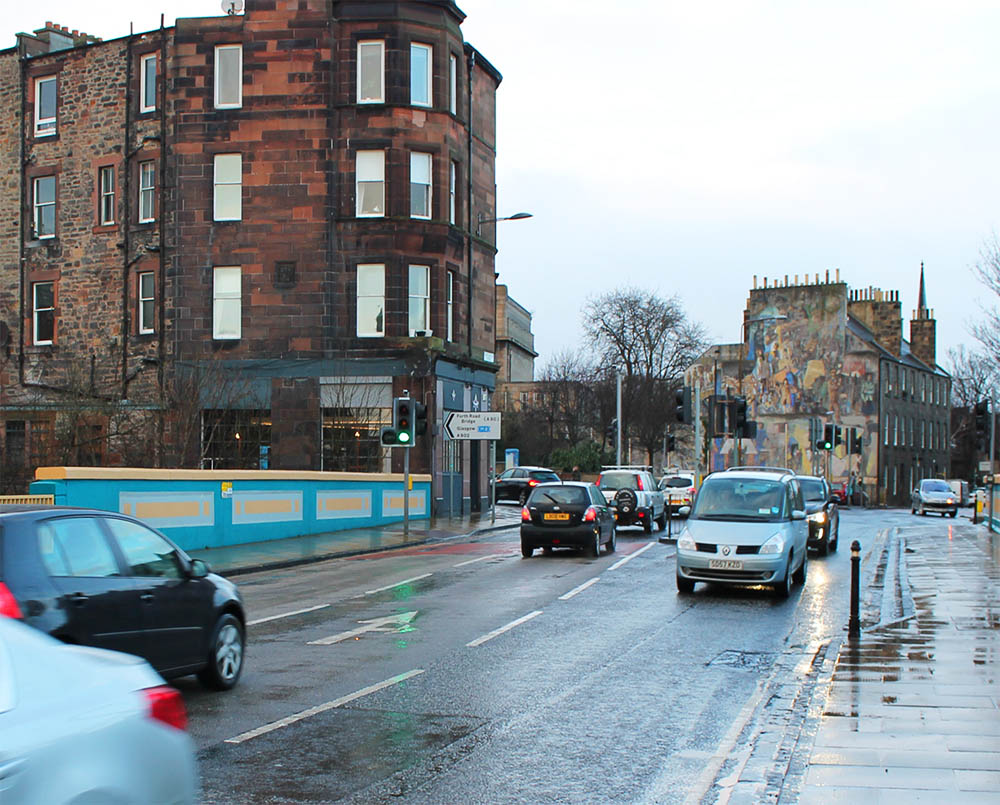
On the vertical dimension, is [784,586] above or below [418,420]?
below

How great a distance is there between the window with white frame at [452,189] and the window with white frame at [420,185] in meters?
0.98

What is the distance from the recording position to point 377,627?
1391 centimetres

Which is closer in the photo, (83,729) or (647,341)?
(83,729)

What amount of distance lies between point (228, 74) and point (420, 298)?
994cm

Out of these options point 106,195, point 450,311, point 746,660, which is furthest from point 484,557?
point 106,195

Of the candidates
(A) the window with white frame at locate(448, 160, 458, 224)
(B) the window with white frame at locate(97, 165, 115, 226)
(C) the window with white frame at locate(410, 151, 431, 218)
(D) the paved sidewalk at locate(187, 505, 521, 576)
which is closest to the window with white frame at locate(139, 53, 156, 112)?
(B) the window with white frame at locate(97, 165, 115, 226)

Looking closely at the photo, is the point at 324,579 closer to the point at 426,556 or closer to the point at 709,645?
the point at 426,556

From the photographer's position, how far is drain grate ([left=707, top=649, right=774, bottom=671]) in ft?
38.6

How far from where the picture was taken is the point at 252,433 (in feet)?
129

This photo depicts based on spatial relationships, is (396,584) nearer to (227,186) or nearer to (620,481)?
(620,481)

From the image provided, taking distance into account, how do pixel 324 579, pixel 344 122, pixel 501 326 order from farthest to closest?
pixel 501 326, pixel 344 122, pixel 324 579

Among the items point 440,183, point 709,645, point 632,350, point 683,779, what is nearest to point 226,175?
point 440,183

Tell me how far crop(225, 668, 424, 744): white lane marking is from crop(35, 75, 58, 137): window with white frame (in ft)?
125

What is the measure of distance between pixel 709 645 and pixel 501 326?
73573 millimetres
